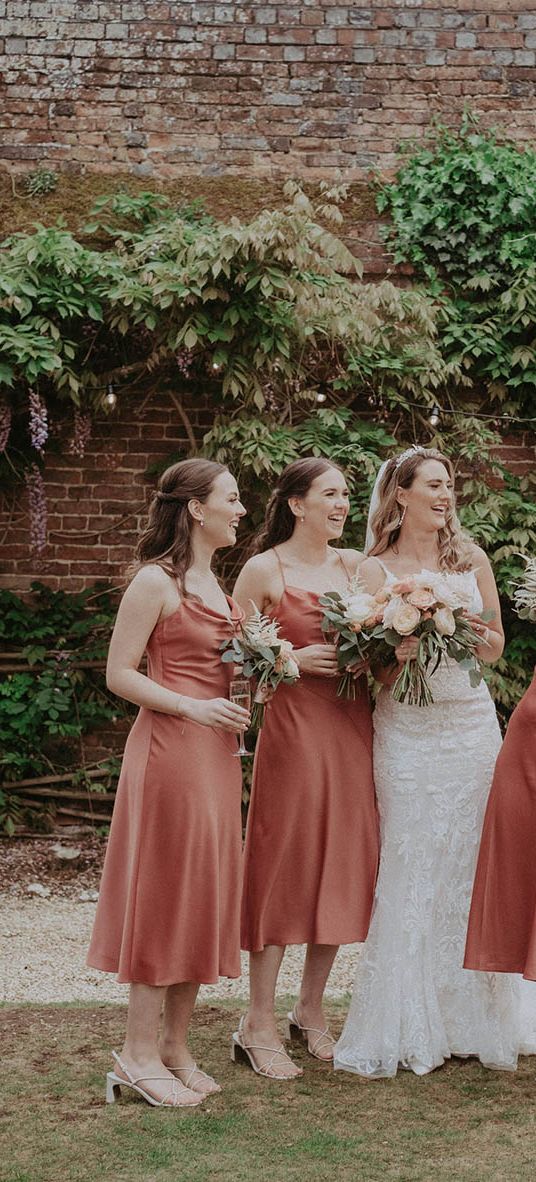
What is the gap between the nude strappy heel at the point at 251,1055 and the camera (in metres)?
3.85

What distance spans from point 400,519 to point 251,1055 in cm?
191

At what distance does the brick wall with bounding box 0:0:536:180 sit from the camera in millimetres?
7770

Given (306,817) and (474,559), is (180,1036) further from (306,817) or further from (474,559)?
(474,559)

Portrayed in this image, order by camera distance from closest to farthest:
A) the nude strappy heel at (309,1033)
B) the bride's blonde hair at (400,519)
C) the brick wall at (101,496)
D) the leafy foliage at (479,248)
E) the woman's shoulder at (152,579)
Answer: the woman's shoulder at (152,579), the nude strappy heel at (309,1033), the bride's blonde hair at (400,519), the leafy foliage at (479,248), the brick wall at (101,496)

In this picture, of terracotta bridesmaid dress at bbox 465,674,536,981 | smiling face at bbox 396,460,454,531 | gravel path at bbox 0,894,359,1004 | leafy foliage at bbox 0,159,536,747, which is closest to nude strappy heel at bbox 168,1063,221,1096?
terracotta bridesmaid dress at bbox 465,674,536,981

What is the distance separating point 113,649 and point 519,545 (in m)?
4.03

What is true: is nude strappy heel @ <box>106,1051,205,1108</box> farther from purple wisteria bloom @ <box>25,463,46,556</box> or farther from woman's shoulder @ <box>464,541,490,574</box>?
purple wisteria bloom @ <box>25,463,46,556</box>

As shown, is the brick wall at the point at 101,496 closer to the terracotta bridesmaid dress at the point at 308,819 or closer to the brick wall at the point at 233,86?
the brick wall at the point at 233,86

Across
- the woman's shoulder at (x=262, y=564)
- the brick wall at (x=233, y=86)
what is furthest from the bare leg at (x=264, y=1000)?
the brick wall at (x=233, y=86)

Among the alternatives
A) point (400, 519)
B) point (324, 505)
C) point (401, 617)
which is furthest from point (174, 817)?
point (400, 519)

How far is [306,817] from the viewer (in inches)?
155

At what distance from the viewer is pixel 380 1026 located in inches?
152

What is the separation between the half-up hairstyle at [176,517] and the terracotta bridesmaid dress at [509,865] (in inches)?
47.3

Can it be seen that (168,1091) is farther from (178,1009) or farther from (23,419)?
(23,419)
